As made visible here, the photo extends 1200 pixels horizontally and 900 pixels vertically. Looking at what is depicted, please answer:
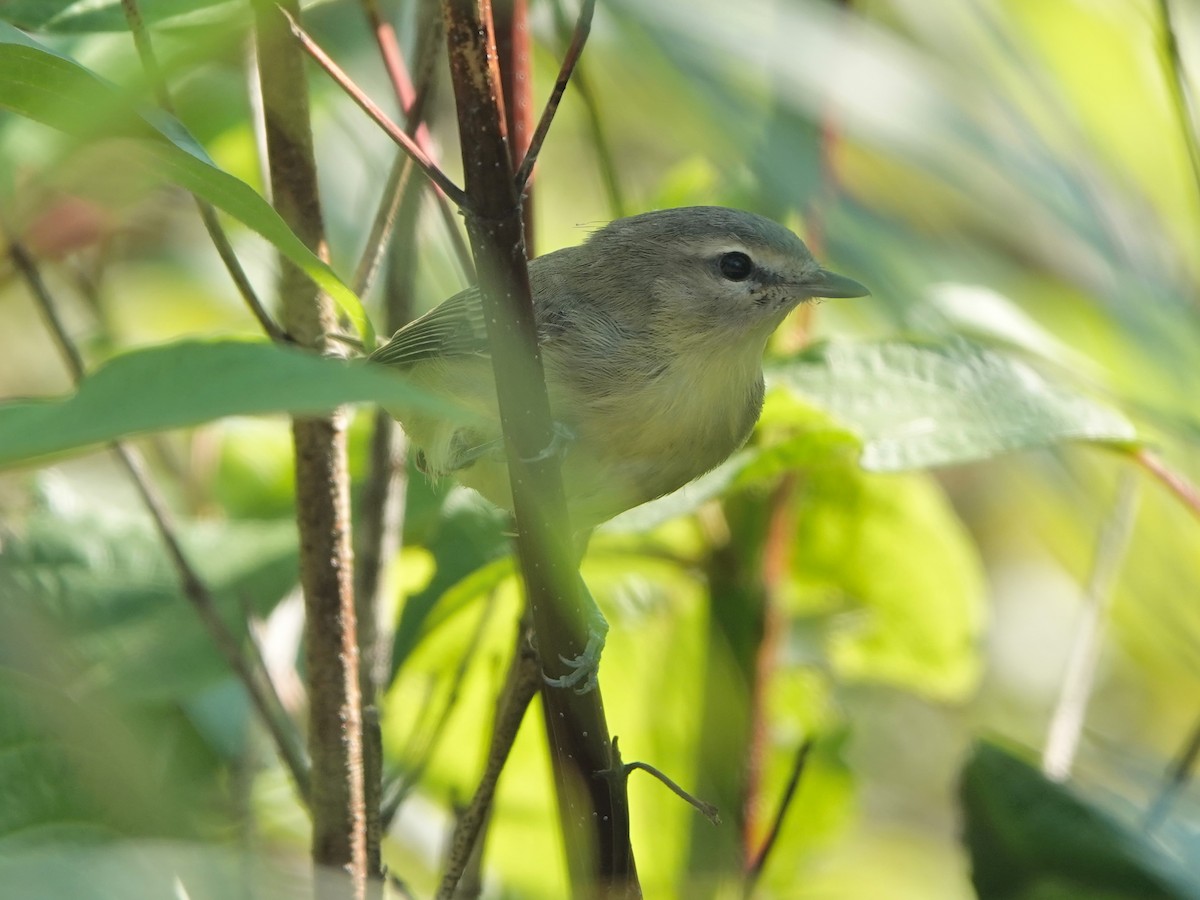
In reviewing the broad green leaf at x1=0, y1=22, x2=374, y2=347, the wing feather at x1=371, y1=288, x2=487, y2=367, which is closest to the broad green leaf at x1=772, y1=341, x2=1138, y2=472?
the wing feather at x1=371, y1=288, x2=487, y2=367

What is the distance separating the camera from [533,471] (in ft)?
4.18

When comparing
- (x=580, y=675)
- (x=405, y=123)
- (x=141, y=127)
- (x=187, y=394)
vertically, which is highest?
(x=405, y=123)

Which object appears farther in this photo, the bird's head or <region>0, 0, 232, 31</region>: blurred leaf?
the bird's head

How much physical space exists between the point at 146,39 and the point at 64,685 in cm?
86

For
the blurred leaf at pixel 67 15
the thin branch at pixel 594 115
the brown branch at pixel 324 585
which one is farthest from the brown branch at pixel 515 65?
the blurred leaf at pixel 67 15

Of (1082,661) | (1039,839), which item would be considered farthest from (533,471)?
(1082,661)

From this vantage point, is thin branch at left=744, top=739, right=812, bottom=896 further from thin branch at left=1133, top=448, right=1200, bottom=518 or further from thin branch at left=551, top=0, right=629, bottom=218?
thin branch at left=551, top=0, right=629, bottom=218

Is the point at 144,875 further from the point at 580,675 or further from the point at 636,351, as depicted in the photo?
the point at 636,351

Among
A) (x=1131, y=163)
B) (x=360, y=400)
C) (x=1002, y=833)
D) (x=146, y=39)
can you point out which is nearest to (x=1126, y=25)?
(x=1131, y=163)

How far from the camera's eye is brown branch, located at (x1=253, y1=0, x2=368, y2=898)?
163 cm

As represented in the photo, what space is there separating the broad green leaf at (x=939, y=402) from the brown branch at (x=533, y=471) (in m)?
0.52

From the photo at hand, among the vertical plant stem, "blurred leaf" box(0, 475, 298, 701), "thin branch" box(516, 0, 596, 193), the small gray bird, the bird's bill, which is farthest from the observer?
the vertical plant stem

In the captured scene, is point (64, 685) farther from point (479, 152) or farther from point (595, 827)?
point (479, 152)

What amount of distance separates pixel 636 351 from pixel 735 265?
0.25 metres
